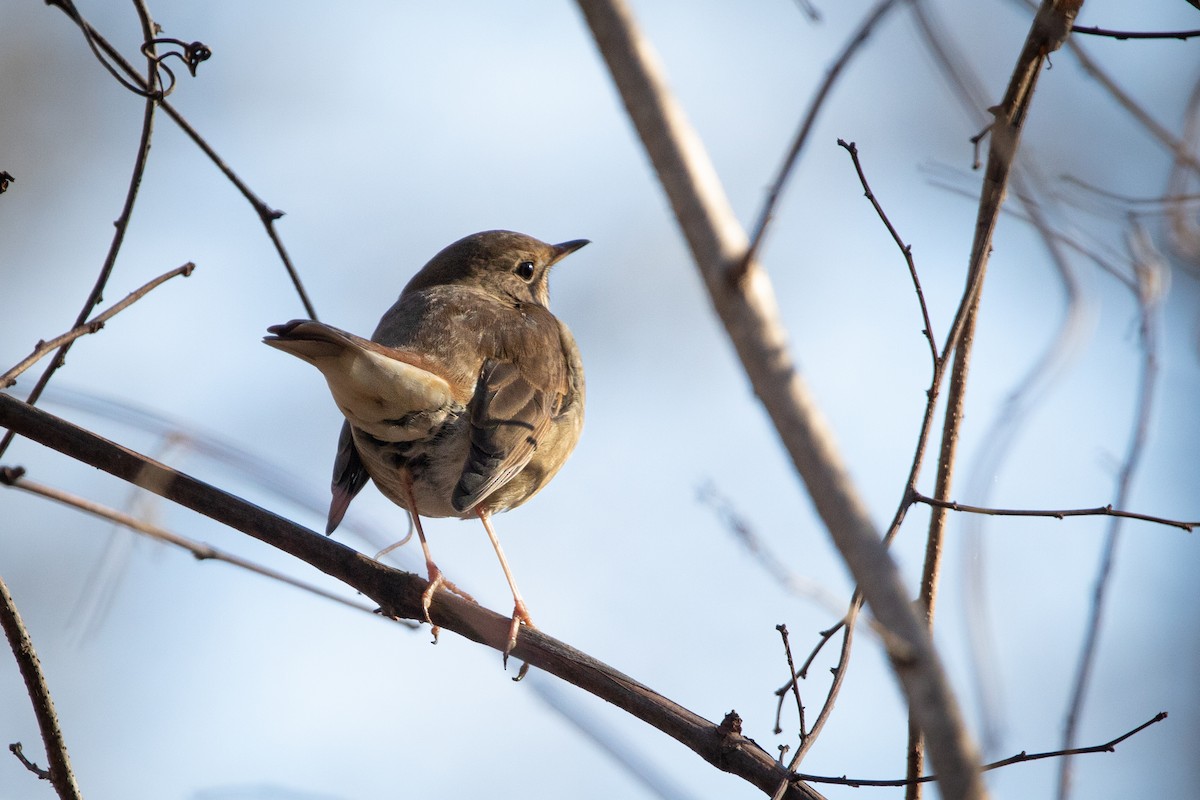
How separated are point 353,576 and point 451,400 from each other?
4.01 ft

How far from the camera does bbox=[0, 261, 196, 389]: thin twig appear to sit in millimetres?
2705

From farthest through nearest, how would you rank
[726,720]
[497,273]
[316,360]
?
[497,273], [316,360], [726,720]

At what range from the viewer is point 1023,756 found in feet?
9.20

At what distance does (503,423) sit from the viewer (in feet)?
14.6

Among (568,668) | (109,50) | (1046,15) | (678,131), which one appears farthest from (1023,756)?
(109,50)

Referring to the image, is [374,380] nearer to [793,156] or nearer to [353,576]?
[353,576]

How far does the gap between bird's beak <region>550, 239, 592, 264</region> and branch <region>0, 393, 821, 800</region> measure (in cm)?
319

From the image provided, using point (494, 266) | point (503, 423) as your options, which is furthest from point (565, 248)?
point (503, 423)

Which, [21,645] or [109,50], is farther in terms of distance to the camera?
[109,50]

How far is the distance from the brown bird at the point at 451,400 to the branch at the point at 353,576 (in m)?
0.51

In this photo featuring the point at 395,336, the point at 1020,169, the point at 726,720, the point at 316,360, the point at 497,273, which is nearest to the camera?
the point at 1020,169

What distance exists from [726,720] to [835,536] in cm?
170

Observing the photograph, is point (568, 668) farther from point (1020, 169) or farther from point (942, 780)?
point (942, 780)

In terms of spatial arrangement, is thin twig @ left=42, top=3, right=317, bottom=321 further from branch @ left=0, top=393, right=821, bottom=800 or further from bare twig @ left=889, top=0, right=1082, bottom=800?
bare twig @ left=889, top=0, right=1082, bottom=800
